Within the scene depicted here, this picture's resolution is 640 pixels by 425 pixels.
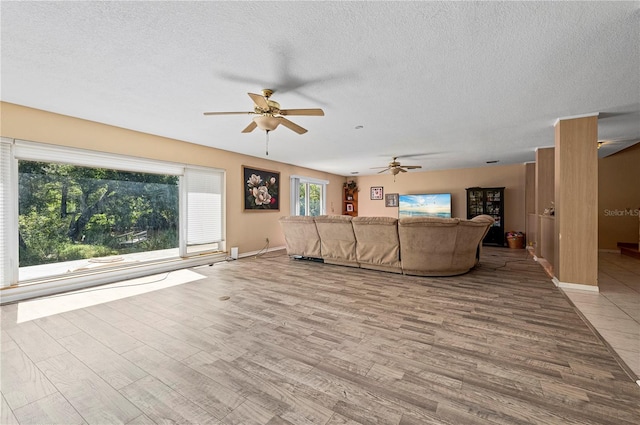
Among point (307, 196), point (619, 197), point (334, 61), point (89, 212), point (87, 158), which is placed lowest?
point (89, 212)

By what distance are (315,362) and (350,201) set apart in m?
8.79

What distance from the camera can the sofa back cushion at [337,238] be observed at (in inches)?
188

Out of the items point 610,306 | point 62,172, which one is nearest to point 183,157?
point 62,172

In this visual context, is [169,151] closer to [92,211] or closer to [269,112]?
[92,211]

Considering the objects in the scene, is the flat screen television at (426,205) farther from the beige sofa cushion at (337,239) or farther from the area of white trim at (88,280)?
the area of white trim at (88,280)

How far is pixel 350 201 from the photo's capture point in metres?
10.4

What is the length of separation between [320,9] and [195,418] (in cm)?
257

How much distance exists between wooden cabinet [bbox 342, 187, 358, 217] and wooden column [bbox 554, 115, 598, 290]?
699 cm

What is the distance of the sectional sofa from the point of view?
400cm

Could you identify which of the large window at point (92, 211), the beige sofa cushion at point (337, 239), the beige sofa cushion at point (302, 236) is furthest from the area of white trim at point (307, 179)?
the beige sofa cushion at point (337, 239)

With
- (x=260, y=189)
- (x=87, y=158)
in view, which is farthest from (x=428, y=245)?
(x=87, y=158)

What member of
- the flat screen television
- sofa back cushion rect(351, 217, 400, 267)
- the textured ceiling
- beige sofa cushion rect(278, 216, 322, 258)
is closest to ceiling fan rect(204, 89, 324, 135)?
the textured ceiling

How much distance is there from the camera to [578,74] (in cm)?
244

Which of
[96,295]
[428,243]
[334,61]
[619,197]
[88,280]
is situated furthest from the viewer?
[619,197]
